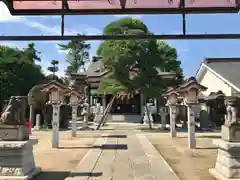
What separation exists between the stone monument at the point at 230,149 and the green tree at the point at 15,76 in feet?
103

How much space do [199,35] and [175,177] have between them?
3.50 metres

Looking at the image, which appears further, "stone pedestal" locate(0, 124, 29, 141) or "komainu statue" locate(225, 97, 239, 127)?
"komainu statue" locate(225, 97, 239, 127)

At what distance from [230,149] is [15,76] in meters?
33.1

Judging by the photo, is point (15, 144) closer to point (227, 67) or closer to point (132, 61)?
point (132, 61)

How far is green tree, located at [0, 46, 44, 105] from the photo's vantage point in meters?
35.7

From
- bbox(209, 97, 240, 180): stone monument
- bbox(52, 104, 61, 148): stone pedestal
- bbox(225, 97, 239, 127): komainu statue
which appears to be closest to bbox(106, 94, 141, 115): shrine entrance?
bbox(52, 104, 61, 148): stone pedestal

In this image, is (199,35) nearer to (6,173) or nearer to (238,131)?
(238,131)

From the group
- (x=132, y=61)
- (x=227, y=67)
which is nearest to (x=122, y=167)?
(x=132, y=61)

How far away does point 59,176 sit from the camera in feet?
26.0

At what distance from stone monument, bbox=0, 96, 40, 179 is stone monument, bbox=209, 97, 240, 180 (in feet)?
14.4

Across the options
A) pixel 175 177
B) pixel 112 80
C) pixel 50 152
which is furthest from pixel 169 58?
pixel 175 177

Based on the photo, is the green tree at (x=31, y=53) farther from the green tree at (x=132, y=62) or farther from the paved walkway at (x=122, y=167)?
the paved walkway at (x=122, y=167)

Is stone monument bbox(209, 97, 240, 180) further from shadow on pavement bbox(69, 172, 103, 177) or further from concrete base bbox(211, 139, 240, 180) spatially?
shadow on pavement bbox(69, 172, 103, 177)

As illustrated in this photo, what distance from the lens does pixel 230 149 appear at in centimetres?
691
